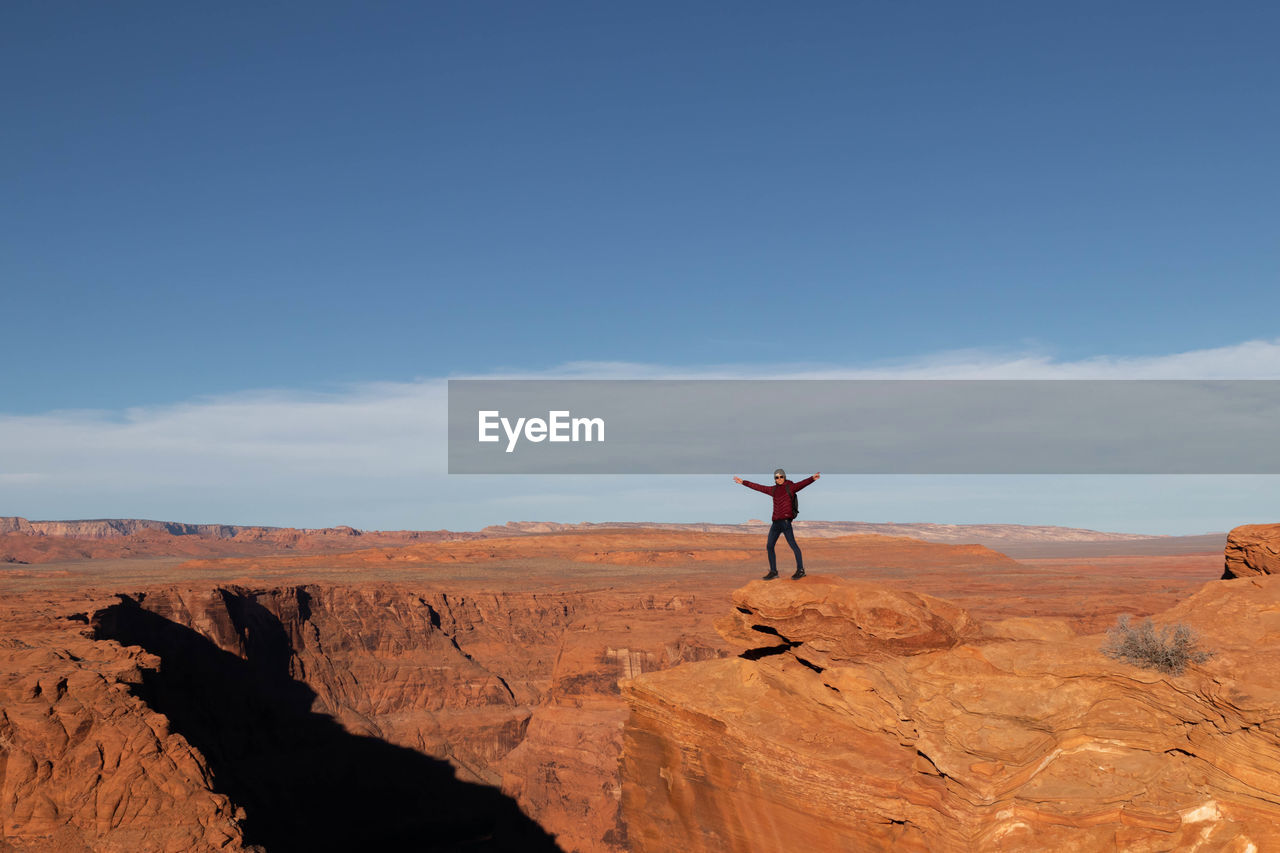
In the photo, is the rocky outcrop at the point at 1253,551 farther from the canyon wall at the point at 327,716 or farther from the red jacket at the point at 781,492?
the canyon wall at the point at 327,716

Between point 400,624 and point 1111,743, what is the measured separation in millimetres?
68831

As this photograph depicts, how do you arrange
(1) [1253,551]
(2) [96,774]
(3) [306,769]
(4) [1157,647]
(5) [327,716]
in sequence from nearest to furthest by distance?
(4) [1157,647], (1) [1253,551], (2) [96,774], (3) [306,769], (5) [327,716]

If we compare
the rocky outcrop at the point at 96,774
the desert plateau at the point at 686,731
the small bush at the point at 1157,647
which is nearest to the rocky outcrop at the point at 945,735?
the desert plateau at the point at 686,731

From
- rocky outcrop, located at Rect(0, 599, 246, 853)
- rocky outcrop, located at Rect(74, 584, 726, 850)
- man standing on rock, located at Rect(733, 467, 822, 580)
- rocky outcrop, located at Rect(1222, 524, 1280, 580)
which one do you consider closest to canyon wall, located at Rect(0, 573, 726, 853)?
rocky outcrop, located at Rect(0, 599, 246, 853)

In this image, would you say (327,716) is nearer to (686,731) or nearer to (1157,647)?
(686,731)

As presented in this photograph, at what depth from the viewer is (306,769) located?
5225 cm

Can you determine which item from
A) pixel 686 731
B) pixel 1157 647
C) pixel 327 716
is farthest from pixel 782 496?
pixel 327 716

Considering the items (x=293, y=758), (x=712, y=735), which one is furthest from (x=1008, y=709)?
(x=293, y=758)

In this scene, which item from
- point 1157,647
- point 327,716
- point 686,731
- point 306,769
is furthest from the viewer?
point 327,716

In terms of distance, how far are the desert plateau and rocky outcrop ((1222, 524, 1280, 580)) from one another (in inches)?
2.5

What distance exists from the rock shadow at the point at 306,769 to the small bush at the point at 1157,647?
38.7 metres

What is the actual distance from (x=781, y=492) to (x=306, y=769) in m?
43.4

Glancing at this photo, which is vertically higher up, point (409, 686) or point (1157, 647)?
point (1157, 647)

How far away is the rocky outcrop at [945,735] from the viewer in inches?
511
